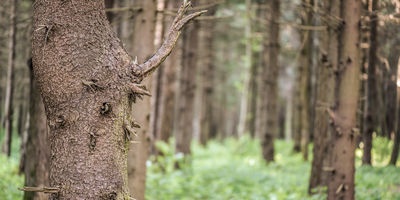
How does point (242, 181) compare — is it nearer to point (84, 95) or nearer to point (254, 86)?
point (84, 95)

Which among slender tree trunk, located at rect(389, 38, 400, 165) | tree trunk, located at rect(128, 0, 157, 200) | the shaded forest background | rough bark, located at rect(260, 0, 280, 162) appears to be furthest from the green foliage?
rough bark, located at rect(260, 0, 280, 162)

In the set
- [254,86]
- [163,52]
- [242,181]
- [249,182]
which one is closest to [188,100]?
[242,181]

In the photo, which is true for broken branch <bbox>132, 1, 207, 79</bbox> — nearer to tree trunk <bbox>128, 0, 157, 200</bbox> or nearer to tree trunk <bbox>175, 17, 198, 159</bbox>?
tree trunk <bbox>128, 0, 157, 200</bbox>

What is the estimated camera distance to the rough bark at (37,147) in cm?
705

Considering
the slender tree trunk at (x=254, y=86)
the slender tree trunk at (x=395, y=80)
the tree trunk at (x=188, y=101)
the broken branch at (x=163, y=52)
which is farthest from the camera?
the slender tree trunk at (x=254, y=86)

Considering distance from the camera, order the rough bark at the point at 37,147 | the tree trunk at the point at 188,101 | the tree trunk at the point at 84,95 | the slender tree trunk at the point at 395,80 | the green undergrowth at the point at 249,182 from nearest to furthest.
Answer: the tree trunk at the point at 84,95 → the rough bark at the point at 37,147 → the green undergrowth at the point at 249,182 → the slender tree trunk at the point at 395,80 → the tree trunk at the point at 188,101

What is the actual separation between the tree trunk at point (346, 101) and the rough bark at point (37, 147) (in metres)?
3.96

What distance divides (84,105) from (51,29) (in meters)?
0.61

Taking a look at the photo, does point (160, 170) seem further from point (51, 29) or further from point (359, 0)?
point (51, 29)

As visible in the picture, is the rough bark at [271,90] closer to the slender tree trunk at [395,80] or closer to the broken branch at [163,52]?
the slender tree trunk at [395,80]

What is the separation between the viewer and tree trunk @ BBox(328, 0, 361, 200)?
6465mm

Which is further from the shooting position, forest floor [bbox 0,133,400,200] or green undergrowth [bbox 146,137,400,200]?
green undergrowth [bbox 146,137,400,200]

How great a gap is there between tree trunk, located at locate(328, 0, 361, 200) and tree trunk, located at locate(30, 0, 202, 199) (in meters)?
3.53

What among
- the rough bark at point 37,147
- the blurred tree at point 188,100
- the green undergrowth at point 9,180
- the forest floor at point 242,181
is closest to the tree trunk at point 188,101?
the blurred tree at point 188,100
